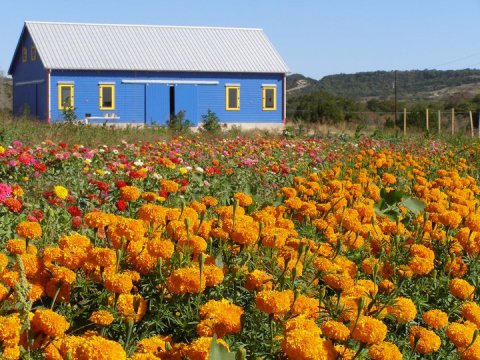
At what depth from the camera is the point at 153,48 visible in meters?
36.7

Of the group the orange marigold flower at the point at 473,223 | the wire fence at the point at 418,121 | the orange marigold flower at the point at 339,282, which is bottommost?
the orange marigold flower at the point at 339,282

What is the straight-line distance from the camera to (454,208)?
4.77 metres

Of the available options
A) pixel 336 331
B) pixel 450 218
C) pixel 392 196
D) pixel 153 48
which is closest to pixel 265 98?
pixel 153 48

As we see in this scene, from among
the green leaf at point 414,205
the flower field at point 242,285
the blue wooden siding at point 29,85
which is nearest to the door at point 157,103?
the blue wooden siding at point 29,85

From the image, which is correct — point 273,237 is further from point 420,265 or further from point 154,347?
point 154,347

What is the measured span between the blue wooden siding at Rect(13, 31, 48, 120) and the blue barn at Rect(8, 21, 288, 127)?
0.15 ft

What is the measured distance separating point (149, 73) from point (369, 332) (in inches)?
1329

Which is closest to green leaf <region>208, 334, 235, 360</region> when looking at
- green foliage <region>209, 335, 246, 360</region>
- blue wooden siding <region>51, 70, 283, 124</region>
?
green foliage <region>209, 335, 246, 360</region>

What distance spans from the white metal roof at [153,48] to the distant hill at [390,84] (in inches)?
2278

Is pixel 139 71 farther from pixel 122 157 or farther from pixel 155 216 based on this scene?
pixel 155 216

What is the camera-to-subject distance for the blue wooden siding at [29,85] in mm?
35062

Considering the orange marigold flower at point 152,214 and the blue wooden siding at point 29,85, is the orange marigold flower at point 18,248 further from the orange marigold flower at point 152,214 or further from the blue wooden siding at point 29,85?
the blue wooden siding at point 29,85

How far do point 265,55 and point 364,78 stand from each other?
8114 cm

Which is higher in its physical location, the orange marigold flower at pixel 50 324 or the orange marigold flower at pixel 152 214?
the orange marigold flower at pixel 152 214
